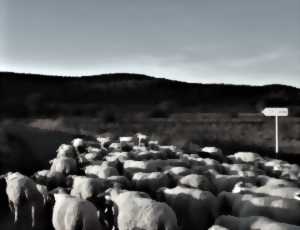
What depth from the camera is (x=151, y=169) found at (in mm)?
12539

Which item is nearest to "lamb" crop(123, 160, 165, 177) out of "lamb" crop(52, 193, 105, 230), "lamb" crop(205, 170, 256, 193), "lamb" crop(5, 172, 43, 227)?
"lamb" crop(205, 170, 256, 193)

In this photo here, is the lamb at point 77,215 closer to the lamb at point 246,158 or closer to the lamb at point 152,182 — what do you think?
the lamb at point 152,182

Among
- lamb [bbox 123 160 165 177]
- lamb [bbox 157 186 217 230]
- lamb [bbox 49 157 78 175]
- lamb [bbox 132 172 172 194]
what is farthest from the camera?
lamb [bbox 49 157 78 175]

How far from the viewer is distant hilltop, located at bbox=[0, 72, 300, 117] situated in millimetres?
71875

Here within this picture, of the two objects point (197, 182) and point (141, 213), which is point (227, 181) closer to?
point (197, 182)

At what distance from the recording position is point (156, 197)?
9977 millimetres

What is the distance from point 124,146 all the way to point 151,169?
218 inches

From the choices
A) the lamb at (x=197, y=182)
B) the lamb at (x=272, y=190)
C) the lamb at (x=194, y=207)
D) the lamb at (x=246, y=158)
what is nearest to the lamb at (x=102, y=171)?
the lamb at (x=197, y=182)

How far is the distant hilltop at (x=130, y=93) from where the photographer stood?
2830 inches

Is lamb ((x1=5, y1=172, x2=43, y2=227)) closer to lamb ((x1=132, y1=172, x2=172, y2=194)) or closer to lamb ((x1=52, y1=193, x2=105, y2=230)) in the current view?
lamb ((x1=52, y1=193, x2=105, y2=230))

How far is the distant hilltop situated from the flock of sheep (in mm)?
55679

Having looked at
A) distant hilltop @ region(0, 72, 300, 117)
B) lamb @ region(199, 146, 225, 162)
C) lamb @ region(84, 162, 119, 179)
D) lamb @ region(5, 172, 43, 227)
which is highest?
distant hilltop @ region(0, 72, 300, 117)

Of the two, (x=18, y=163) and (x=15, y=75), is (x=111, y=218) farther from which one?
(x=15, y=75)

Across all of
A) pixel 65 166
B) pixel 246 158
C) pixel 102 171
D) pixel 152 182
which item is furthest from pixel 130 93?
pixel 152 182
